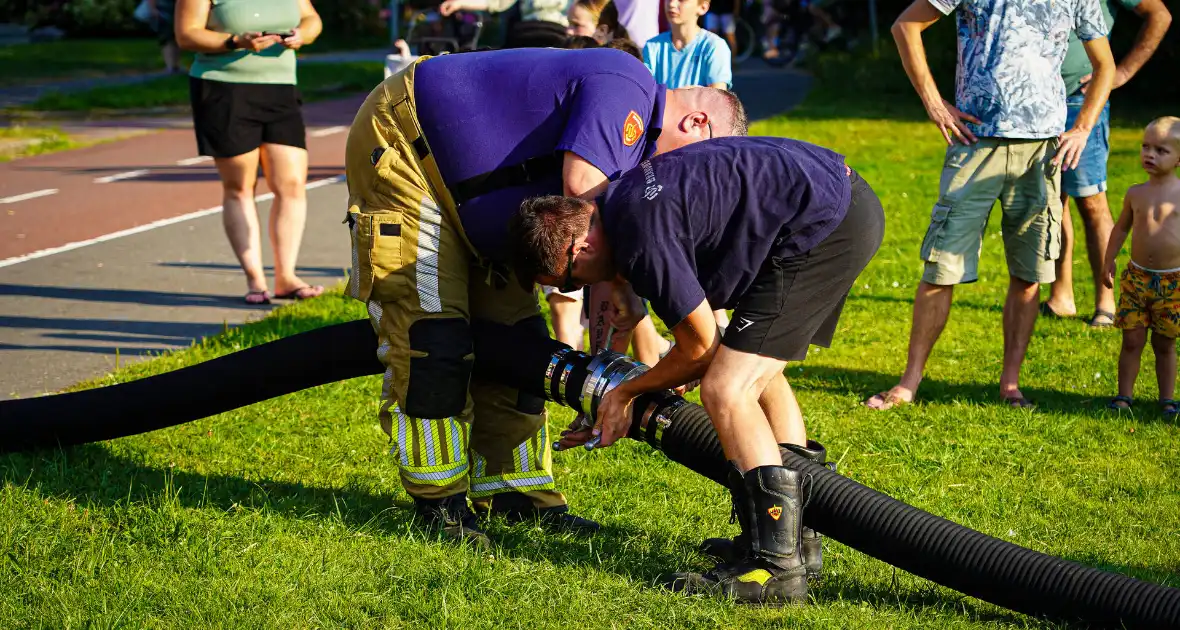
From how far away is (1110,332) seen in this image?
7125 millimetres

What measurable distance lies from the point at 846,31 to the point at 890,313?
25240 millimetres

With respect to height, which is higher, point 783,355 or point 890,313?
point 783,355

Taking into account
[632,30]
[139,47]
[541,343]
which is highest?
[632,30]

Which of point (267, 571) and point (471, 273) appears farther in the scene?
point (471, 273)

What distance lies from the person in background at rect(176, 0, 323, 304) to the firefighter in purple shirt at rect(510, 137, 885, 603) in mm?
4149

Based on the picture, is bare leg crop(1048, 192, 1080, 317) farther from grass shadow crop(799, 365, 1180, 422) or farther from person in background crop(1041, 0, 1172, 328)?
grass shadow crop(799, 365, 1180, 422)

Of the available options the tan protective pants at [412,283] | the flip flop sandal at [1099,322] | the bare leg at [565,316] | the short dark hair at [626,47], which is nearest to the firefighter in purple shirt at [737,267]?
the tan protective pants at [412,283]

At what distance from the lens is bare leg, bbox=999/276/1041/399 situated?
5.91 meters

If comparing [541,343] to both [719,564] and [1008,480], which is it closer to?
[719,564]

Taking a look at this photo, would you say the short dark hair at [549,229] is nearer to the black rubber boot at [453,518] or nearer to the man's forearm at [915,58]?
the black rubber boot at [453,518]

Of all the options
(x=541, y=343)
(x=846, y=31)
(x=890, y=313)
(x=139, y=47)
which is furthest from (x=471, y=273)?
(x=846, y=31)

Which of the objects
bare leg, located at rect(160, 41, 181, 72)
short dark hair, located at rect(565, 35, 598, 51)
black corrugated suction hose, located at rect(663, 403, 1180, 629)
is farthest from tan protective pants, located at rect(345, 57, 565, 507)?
bare leg, located at rect(160, 41, 181, 72)

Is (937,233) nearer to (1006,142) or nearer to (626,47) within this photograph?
(1006,142)

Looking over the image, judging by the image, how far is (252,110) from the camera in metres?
7.30
